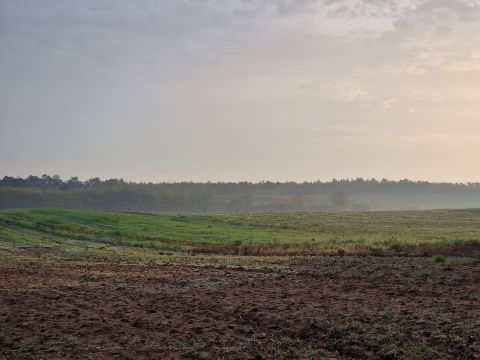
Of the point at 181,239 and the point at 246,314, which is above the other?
the point at 246,314

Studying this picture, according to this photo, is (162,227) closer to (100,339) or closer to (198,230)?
(198,230)

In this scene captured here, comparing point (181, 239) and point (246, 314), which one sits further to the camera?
point (181, 239)

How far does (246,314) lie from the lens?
18391 mm

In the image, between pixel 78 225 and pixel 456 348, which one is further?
pixel 78 225

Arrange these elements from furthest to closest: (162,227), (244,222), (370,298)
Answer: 1. (244,222)
2. (162,227)
3. (370,298)

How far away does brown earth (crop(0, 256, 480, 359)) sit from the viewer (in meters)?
14.6

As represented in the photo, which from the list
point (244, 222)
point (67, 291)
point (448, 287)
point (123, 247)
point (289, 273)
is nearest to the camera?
point (448, 287)

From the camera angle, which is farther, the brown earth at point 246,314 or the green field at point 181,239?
the green field at point 181,239

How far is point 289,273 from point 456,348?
1558 centimetres

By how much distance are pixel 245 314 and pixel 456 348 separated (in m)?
6.95

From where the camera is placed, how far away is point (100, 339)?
52.2 feet

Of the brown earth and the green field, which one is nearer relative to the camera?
the brown earth

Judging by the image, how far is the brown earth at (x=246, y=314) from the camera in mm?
14562

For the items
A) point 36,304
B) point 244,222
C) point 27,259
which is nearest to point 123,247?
point 27,259
